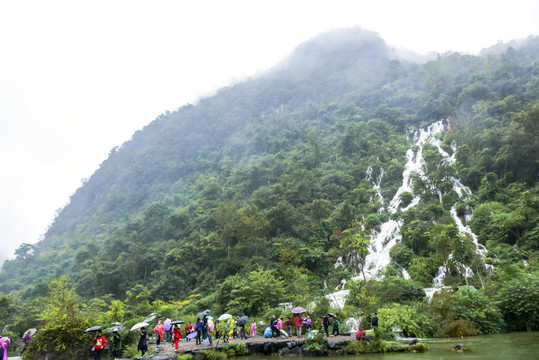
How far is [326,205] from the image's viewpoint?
130 feet

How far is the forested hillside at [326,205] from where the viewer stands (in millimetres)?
23844

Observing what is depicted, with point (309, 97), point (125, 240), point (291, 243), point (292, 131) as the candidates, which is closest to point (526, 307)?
point (291, 243)

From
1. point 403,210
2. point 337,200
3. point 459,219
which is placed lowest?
point 459,219

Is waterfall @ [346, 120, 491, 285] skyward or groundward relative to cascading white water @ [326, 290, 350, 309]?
skyward

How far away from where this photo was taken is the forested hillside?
23.8 m

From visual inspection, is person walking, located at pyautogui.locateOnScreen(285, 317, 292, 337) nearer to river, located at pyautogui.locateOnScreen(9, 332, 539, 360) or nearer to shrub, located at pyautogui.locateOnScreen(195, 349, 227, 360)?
river, located at pyautogui.locateOnScreen(9, 332, 539, 360)

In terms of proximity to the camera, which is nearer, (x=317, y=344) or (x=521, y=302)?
(x=317, y=344)

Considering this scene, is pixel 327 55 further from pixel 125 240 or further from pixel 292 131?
pixel 125 240

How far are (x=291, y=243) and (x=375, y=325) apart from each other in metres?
21.8

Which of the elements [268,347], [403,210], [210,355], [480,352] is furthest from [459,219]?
[210,355]

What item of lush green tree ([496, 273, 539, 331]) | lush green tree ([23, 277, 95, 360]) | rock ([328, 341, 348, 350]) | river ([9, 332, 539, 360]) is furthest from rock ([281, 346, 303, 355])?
lush green tree ([496, 273, 539, 331])

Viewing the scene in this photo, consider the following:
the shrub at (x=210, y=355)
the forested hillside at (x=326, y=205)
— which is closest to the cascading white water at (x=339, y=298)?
the forested hillside at (x=326, y=205)

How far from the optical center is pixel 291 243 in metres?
34.6

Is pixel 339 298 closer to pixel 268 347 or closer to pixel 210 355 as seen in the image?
pixel 268 347
